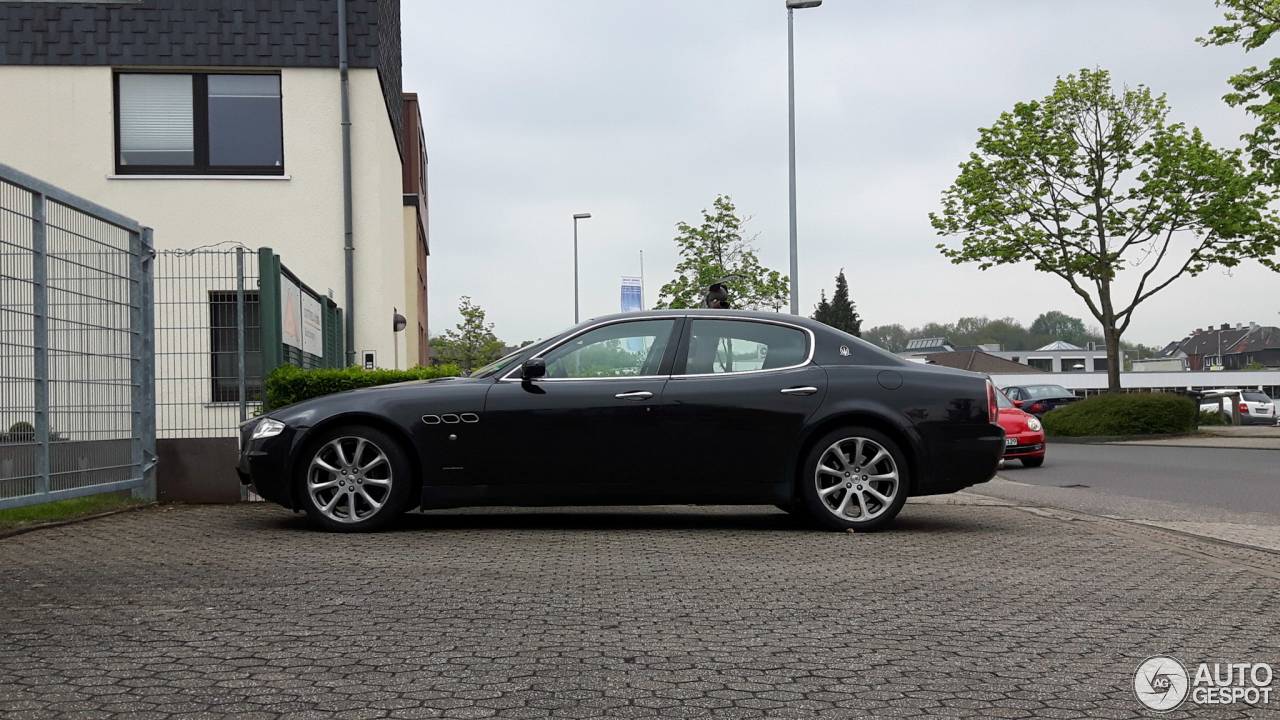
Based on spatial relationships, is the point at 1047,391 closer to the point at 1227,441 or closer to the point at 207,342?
the point at 1227,441

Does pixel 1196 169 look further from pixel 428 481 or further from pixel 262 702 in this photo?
pixel 262 702

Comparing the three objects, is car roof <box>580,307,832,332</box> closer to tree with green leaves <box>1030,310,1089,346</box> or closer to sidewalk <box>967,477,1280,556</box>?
sidewalk <box>967,477,1280,556</box>

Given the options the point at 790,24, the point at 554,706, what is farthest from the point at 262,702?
the point at 790,24

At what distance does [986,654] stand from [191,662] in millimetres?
2651

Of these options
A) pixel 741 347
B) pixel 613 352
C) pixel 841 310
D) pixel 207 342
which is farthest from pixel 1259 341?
pixel 613 352

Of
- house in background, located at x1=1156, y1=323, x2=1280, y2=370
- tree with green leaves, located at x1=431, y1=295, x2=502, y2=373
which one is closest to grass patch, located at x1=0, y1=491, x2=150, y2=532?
tree with green leaves, located at x1=431, y1=295, x2=502, y2=373

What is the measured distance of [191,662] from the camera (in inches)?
156

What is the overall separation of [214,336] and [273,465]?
113 inches

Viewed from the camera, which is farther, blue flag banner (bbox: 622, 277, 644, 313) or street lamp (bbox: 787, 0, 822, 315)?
blue flag banner (bbox: 622, 277, 644, 313)

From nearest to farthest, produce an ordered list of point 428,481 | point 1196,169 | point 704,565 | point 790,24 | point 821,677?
point 821,677 → point 704,565 → point 428,481 → point 790,24 → point 1196,169

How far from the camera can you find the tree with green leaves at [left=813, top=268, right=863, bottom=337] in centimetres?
9700

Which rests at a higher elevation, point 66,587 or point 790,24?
point 790,24

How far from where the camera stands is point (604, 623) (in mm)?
4688

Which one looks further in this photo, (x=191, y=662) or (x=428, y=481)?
(x=428, y=481)
